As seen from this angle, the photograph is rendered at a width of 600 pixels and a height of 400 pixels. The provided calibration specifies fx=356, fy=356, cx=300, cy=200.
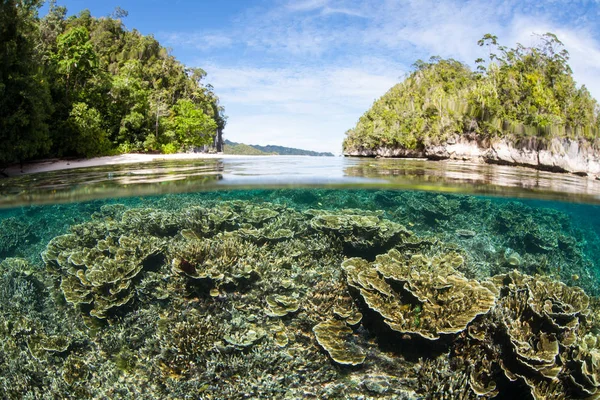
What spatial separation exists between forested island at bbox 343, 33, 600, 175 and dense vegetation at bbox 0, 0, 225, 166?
71.3 ft

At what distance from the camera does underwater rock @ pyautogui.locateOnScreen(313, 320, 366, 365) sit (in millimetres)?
6133

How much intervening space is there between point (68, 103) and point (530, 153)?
24576mm

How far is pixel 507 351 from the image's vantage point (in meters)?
6.04

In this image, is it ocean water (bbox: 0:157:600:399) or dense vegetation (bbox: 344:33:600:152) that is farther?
dense vegetation (bbox: 344:33:600:152)

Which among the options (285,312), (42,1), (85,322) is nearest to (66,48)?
(42,1)

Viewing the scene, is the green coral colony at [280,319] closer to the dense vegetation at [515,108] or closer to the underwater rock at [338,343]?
the underwater rock at [338,343]

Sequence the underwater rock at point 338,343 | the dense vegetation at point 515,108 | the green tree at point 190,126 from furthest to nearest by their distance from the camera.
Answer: the green tree at point 190,126 < the dense vegetation at point 515,108 < the underwater rock at point 338,343

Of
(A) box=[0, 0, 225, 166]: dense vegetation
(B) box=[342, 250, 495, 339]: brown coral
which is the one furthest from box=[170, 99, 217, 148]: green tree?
(B) box=[342, 250, 495, 339]: brown coral

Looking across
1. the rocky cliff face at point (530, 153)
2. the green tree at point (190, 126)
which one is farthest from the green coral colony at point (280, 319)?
the green tree at point (190, 126)

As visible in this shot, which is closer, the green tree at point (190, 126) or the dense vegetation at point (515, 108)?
the dense vegetation at point (515, 108)

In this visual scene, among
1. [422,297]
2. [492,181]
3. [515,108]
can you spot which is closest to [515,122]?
[515,108]

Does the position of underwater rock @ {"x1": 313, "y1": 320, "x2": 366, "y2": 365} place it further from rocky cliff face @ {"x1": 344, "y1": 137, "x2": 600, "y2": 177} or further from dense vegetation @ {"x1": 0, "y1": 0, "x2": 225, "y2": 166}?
rocky cliff face @ {"x1": 344, "y1": 137, "x2": 600, "y2": 177}

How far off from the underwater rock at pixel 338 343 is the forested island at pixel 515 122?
14538 millimetres

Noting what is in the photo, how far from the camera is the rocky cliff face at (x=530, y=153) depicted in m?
16.0
